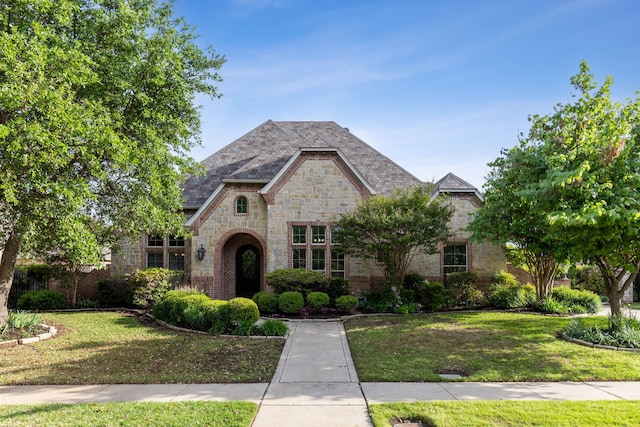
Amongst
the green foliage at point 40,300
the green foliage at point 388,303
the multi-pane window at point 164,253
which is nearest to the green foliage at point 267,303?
the green foliage at point 388,303

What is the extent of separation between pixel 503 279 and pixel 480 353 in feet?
30.0

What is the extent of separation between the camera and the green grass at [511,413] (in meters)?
5.50

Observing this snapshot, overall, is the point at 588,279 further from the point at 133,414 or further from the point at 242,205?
the point at 133,414

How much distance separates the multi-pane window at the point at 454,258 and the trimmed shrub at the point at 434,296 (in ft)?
6.20

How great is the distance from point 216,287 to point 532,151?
44.7ft

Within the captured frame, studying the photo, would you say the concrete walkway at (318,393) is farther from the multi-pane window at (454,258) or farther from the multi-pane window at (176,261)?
the multi-pane window at (176,261)

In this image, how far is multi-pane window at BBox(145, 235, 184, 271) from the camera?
63.6 feet

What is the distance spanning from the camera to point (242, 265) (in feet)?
65.1

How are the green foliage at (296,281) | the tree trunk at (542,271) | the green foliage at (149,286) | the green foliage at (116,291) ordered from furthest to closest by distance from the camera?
the green foliage at (116,291) < the green foliage at (149,286) < the tree trunk at (542,271) < the green foliage at (296,281)

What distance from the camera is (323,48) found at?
32.2ft

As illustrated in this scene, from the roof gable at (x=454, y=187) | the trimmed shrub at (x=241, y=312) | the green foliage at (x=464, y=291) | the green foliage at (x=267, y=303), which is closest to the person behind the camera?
the trimmed shrub at (x=241, y=312)

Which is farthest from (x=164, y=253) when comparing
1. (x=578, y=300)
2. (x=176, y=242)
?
(x=578, y=300)

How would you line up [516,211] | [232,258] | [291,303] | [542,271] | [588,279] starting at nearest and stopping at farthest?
[516,211] → [291,303] → [542,271] → [232,258] → [588,279]

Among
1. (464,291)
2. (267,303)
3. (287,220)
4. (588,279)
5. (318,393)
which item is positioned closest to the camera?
(318,393)
